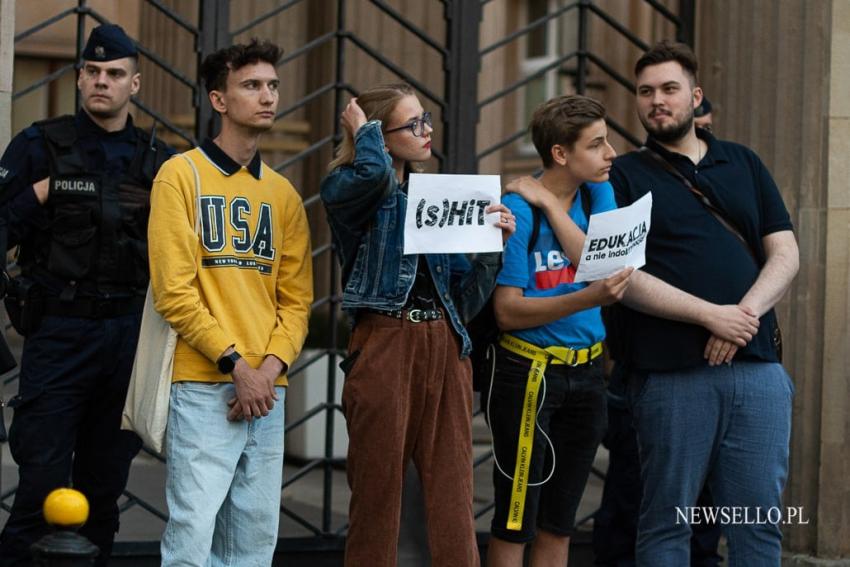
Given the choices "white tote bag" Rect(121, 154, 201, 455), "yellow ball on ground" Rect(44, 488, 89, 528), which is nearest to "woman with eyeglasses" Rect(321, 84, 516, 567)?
"white tote bag" Rect(121, 154, 201, 455)

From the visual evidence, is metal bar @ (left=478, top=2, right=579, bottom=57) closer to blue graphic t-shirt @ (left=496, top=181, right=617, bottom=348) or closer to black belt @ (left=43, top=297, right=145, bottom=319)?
blue graphic t-shirt @ (left=496, top=181, right=617, bottom=348)

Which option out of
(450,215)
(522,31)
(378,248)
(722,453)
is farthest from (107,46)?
(722,453)

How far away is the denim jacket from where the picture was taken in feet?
16.7

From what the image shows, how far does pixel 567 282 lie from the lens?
5.56 meters

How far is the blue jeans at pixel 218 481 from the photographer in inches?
199

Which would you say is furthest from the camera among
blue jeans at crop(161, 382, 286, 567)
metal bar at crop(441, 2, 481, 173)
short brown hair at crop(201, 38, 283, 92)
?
metal bar at crop(441, 2, 481, 173)

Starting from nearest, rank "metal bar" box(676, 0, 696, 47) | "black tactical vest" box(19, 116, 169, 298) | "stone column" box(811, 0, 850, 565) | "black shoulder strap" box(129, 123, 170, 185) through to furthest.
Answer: "black tactical vest" box(19, 116, 169, 298) < "black shoulder strap" box(129, 123, 170, 185) < "stone column" box(811, 0, 850, 565) < "metal bar" box(676, 0, 696, 47)

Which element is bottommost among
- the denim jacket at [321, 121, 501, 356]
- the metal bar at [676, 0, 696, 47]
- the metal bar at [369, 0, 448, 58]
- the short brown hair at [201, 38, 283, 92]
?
the denim jacket at [321, 121, 501, 356]

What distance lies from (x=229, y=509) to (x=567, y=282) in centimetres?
144

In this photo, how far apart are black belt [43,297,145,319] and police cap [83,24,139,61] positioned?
886 millimetres

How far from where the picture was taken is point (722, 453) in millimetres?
5465

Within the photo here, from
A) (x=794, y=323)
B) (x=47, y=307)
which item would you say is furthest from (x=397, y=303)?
(x=794, y=323)

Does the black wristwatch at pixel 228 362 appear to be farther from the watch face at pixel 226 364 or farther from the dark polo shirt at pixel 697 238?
the dark polo shirt at pixel 697 238

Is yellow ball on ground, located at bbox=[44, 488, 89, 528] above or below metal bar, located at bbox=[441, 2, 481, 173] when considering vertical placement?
below
